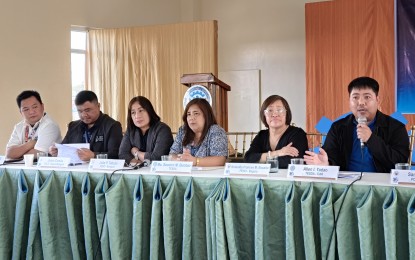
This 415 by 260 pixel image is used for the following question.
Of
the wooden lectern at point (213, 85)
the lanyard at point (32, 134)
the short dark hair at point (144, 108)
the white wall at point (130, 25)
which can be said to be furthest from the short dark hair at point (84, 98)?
the white wall at point (130, 25)

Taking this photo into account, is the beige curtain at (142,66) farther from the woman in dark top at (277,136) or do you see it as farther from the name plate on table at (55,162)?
the name plate on table at (55,162)

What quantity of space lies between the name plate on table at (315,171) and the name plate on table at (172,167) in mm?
421

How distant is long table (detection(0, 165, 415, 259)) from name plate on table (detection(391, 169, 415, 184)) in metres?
0.03

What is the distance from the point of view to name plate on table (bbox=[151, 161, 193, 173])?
1865 mm

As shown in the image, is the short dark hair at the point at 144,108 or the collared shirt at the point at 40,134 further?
the collared shirt at the point at 40,134

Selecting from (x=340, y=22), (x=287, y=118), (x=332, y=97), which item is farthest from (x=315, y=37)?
(x=287, y=118)

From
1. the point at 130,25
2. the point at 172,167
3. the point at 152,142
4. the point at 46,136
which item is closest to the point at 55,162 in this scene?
the point at 172,167

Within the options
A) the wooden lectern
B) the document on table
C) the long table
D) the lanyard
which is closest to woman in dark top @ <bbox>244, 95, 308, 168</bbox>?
the long table

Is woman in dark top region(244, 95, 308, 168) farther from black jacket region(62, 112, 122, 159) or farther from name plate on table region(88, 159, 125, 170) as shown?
black jacket region(62, 112, 122, 159)

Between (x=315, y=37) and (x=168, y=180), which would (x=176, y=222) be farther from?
(x=315, y=37)

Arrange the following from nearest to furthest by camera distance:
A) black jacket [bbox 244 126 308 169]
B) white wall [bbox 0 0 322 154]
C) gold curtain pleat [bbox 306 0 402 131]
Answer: black jacket [bbox 244 126 308 169] < white wall [bbox 0 0 322 154] < gold curtain pleat [bbox 306 0 402 131]

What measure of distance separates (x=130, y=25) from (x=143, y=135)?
3.79m

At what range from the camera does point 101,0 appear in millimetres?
5953

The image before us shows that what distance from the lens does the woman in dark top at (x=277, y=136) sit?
93.8 inches
